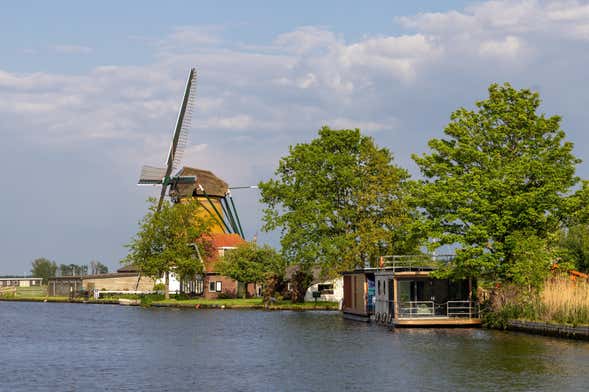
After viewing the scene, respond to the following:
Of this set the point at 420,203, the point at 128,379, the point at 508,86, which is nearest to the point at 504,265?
the point at 420,203

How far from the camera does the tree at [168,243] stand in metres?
121

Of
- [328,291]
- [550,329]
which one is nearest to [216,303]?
[328,291]

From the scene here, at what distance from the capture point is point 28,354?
52844mm

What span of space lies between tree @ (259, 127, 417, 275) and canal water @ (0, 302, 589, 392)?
1786 centimetres

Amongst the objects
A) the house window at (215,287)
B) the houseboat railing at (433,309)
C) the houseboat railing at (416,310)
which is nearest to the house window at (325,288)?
the house window at (215,287)

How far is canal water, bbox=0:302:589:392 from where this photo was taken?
38344mm

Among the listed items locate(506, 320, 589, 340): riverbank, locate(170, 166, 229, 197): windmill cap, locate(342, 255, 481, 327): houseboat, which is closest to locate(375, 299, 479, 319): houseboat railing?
locate(342, 255, 481, 327): houseboat

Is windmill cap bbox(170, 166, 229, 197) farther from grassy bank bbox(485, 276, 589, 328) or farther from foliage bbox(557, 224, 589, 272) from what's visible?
grassy bank bbox(485, 276, 589, 328)

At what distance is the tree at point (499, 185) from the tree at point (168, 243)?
56968mm

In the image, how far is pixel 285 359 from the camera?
48188 millimetres

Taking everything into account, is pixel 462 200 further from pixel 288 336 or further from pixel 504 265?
pixel 288 336

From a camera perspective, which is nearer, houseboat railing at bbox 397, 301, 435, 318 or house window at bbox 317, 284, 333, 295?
houseboat railing at bbox 397, 301, 435, 318

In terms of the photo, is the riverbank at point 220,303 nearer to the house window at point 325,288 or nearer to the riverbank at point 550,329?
the house window at point 325,288

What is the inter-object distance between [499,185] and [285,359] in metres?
23.0
